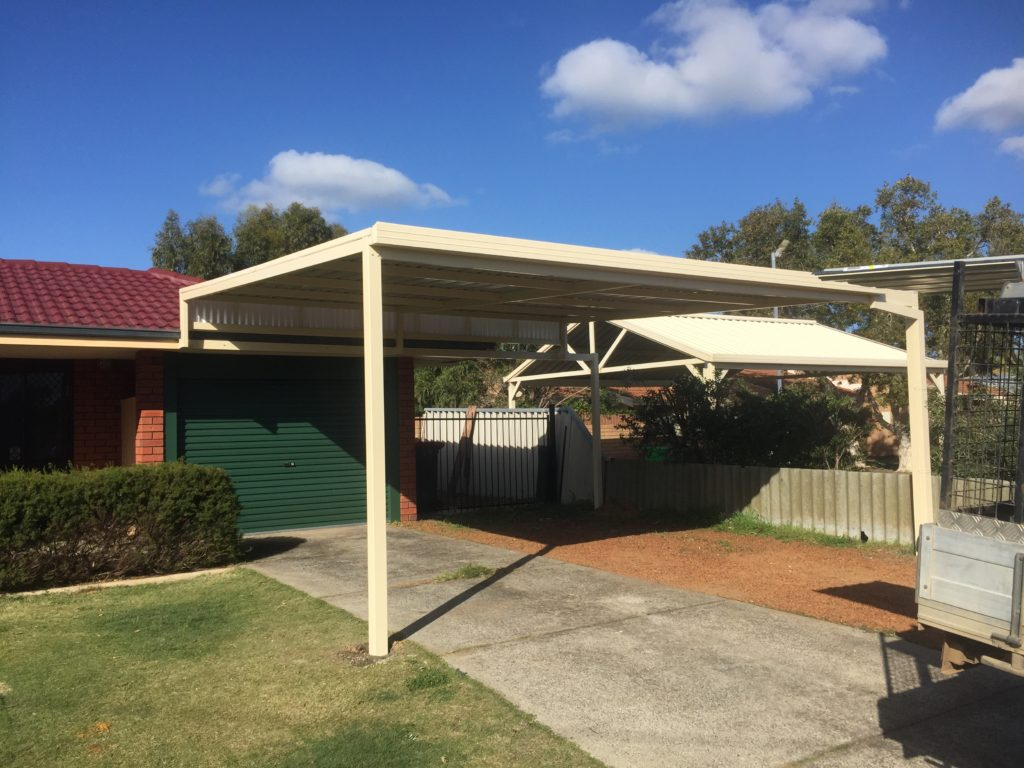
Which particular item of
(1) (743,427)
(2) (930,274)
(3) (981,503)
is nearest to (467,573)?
(2) (930,274)

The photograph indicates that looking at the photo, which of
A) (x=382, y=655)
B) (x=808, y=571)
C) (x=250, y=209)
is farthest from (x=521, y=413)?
(x=250, y=209)

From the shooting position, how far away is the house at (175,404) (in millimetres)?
11469

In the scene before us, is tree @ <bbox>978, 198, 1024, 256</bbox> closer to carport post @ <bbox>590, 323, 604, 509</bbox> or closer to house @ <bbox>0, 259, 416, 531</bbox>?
carport post @ <bbox>590, 323, 604, 509</bbox>

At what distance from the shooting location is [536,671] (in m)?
6.25

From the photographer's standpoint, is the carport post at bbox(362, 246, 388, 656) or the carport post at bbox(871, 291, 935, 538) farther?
the carport post at bbox(871, 291, 935, 538)

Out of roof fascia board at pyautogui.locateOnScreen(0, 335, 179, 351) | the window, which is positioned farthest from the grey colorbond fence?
the window

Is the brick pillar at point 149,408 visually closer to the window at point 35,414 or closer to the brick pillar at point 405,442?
the window at point 35,414

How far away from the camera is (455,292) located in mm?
10594

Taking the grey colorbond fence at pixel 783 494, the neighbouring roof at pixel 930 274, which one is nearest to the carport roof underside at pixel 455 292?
the neighbouring roof at pixel 930 274

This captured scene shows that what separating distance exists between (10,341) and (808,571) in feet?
30.0

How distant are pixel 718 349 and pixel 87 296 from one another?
1032cm

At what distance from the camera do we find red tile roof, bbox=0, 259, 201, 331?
10516mm

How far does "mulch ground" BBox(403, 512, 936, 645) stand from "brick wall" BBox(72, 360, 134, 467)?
4.43 meters

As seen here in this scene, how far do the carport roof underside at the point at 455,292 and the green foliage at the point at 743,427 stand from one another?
2381mm
